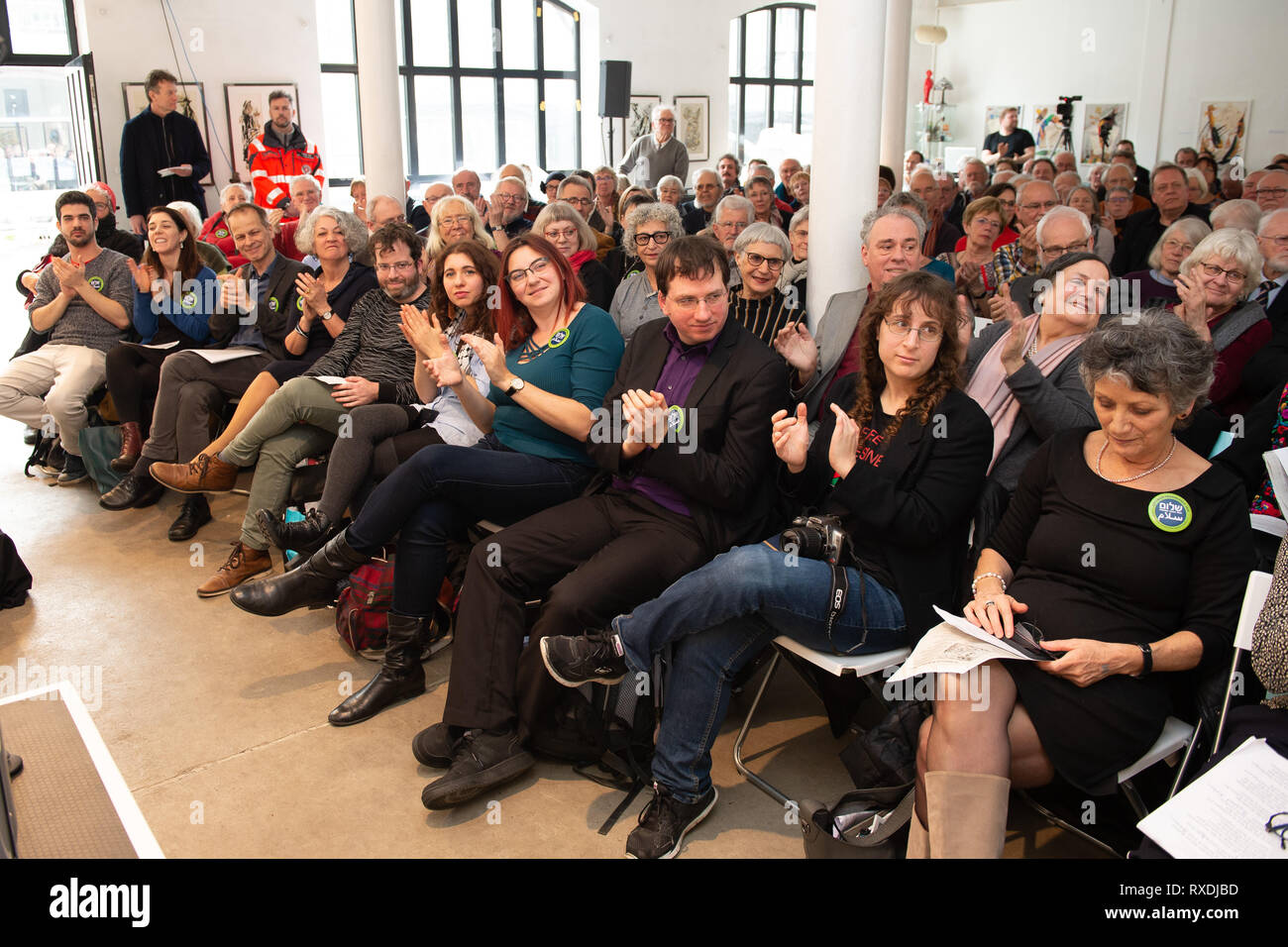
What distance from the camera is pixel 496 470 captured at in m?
2.95

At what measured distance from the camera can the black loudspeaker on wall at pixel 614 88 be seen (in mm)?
11987

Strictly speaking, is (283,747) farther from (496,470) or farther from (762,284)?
(762,284)

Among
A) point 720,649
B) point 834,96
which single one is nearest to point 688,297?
point 720,649

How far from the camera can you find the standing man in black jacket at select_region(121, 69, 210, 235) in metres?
8.05

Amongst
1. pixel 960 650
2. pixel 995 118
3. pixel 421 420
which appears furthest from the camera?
pixel 995 118

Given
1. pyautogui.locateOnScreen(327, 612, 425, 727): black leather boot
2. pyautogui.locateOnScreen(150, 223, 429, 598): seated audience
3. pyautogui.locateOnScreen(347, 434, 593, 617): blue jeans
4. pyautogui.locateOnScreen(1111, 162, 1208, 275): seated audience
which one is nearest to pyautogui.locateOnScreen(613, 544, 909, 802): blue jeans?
pyautogui.locateOnScreen(347, 434, 593, 617): blue jeans

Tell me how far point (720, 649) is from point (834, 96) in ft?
7.54

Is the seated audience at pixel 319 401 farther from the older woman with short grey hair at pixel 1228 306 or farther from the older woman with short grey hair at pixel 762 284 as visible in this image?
the older woman with short grey hair at pixel 1228 306

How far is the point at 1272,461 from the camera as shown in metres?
2.08

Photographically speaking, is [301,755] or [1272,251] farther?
[1272,251]

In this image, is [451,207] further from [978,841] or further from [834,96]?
[978,841]

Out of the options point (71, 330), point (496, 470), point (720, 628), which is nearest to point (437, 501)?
point (496, 470)

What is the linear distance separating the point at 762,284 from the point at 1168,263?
1.73m

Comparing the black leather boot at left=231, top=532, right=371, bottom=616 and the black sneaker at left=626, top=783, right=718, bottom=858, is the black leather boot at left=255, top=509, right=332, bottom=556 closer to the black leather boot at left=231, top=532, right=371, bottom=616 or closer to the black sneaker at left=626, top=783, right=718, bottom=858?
the black leather boot at left=231, top=532, right=371, bottom=616
